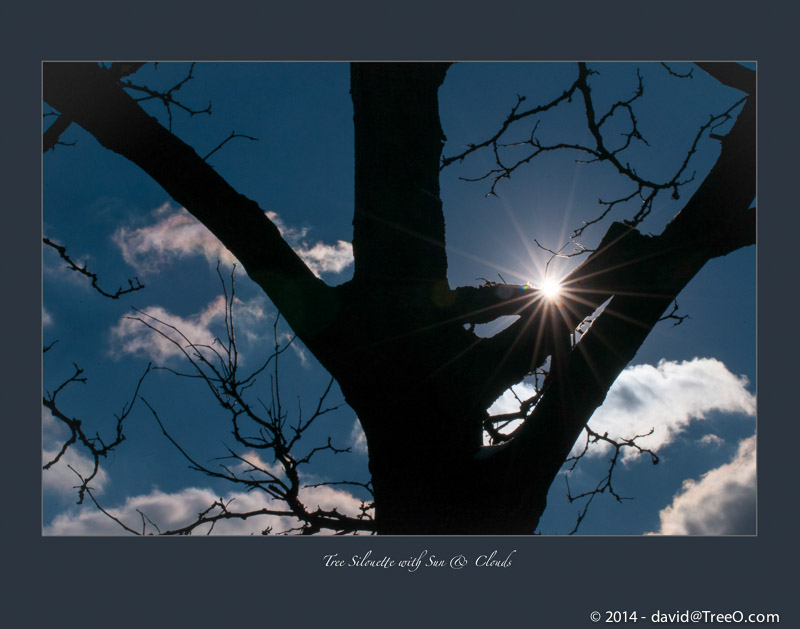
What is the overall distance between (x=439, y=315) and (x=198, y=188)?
91 cm

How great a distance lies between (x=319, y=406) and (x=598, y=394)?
39.1 inches

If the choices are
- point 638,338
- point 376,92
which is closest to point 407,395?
point 638,338

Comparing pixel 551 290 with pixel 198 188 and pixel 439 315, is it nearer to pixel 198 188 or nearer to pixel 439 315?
pixel 439 315

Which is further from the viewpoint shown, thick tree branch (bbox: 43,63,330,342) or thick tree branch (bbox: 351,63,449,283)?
thick tree branch (bbox: 351,63,449,283)

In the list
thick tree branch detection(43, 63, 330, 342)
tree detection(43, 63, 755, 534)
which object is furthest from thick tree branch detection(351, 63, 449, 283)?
thick tree branch detection(43, 63, 330, 342)

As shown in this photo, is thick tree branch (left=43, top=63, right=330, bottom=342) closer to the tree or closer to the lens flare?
the tree

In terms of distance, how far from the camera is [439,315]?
70.3 inches

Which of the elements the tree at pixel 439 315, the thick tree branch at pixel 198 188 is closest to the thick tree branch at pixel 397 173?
the tree at pixel 439 315

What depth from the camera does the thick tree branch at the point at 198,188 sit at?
170 cm

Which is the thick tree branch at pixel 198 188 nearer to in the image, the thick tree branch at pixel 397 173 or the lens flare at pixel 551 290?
the thick tree branch at pixel 397 173

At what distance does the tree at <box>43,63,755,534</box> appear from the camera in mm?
1594

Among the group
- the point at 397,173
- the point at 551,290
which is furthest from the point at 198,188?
the point at 551,290

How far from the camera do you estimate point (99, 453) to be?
2.53 m

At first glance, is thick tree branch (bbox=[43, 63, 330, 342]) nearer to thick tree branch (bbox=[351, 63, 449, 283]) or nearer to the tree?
the tree
